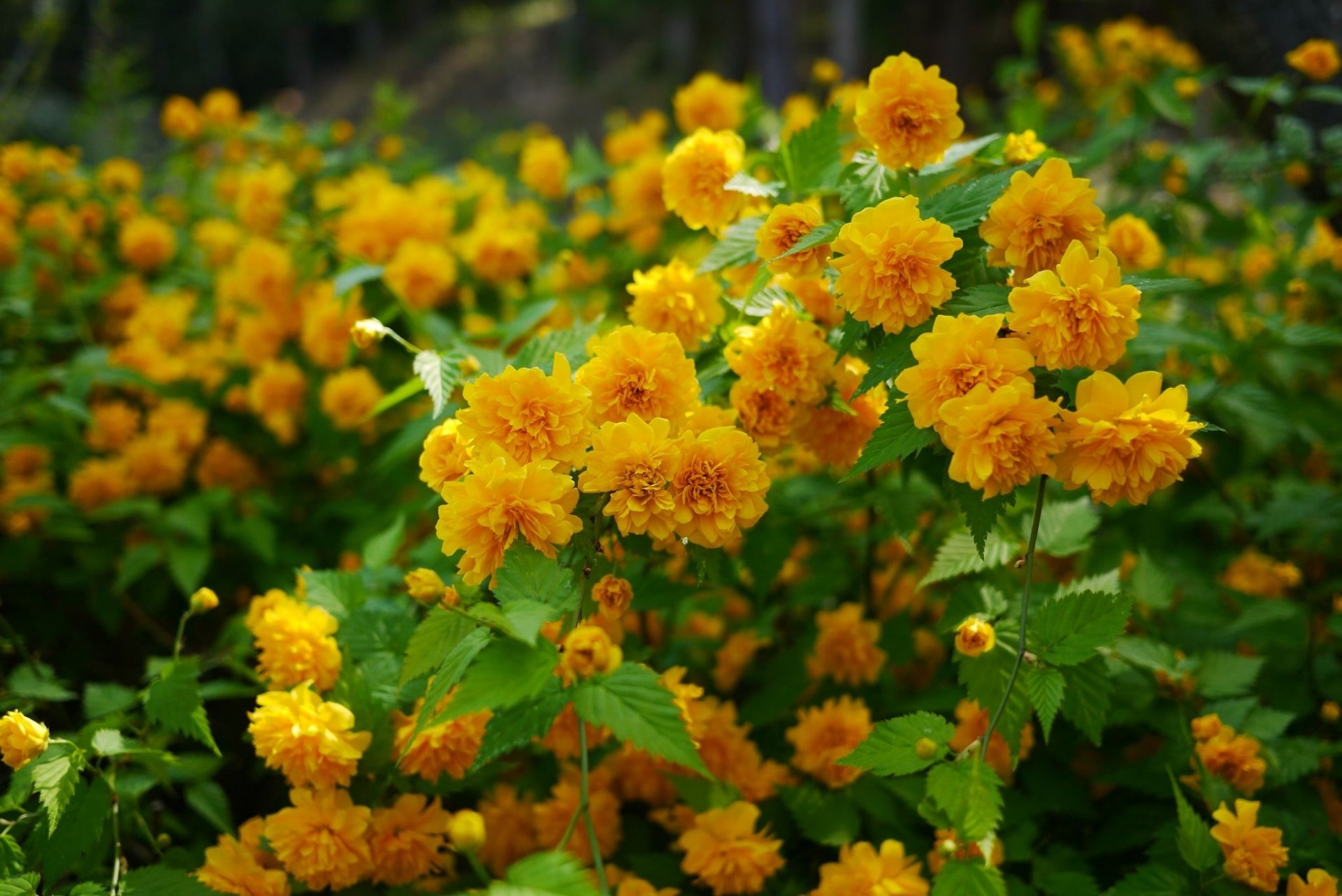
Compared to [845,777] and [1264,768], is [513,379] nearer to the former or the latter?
[845,777]

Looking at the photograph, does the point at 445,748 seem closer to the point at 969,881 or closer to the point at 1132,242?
the point at 969,881

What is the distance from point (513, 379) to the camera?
1.09m

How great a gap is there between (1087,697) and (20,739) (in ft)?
4.75

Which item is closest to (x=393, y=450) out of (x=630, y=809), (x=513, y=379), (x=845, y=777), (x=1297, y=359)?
(x=513, y=379)

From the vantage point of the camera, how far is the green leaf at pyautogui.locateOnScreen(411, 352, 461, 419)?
1.32 m

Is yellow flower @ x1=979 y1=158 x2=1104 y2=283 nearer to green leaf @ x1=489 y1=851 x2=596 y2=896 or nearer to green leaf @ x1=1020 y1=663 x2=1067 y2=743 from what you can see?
green leaf @ x1=1020 y1=663 x2=1067 y2=743

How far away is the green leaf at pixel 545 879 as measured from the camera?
82 centimetres

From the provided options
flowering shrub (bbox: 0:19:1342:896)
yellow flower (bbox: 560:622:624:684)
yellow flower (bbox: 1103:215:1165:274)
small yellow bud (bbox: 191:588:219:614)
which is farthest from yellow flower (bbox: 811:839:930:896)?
yellow flower (bbox: 1103:215:1165:274)

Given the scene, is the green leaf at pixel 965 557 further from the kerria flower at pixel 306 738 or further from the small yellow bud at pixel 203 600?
the small yellow bud at pixel 203 600

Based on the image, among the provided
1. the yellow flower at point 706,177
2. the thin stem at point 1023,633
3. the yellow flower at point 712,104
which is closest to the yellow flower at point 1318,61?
the yellow flower at point 712,104

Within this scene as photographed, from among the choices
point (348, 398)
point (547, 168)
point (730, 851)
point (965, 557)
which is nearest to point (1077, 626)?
point (965, 557)

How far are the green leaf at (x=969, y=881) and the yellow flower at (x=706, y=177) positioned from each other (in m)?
0.98

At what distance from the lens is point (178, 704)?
129 centimetres

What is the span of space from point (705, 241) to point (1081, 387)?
1.22 m
